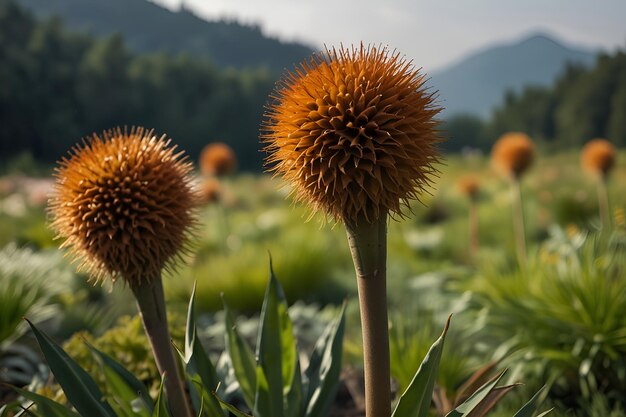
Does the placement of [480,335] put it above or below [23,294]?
below

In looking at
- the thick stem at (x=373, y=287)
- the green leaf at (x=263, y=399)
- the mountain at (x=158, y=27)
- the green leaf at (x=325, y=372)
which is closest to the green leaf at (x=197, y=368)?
the green leaf at (x=263, y=399)

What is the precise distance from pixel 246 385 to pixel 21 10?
40097mm

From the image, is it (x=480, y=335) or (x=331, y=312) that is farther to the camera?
(x=331, y=312)

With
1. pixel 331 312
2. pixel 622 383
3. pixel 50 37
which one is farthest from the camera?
pixel 50 37

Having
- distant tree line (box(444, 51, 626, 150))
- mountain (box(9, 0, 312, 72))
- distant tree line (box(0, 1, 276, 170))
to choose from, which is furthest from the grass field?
mountain (box(9, 0, 312, 72))

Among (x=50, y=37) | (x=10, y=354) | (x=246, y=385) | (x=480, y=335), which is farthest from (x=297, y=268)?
(x=50, y=37)

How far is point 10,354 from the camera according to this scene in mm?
4242

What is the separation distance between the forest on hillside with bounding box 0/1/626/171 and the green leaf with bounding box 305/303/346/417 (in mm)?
28604

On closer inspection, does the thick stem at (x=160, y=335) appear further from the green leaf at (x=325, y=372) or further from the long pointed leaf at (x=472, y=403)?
the long pointed leaf at (x=472, y=403)

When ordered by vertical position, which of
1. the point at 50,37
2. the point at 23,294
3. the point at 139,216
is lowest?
→ the point at 23,294

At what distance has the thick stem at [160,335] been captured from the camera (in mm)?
2230

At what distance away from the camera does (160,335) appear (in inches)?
88.0

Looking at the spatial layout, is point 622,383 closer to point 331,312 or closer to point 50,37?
point 331,312

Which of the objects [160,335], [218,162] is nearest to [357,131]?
[160,335]
